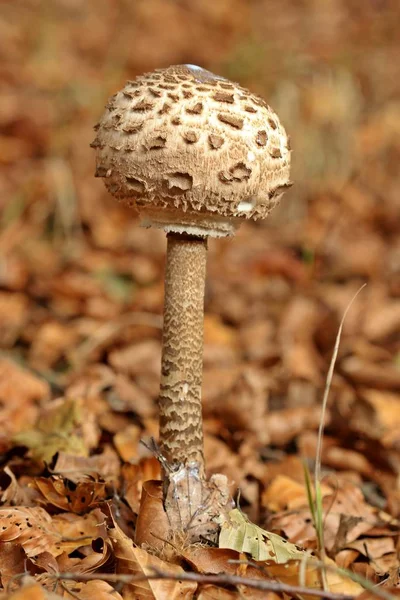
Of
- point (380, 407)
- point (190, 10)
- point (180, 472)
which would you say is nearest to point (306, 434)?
point (380, 407)

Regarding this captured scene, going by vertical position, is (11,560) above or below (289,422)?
below

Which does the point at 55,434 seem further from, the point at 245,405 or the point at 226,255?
the point at 226,255

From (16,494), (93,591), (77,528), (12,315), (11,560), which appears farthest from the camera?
(12,315)

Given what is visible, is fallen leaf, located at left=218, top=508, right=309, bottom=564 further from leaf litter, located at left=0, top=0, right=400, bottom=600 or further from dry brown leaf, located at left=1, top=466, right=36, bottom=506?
dry brown leaf, located at left=1, top=466, right=36, bottom=506

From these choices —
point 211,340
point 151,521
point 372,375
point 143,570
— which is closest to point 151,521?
point 151,521

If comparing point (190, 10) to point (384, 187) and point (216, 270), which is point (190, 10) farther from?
point (216, 270)

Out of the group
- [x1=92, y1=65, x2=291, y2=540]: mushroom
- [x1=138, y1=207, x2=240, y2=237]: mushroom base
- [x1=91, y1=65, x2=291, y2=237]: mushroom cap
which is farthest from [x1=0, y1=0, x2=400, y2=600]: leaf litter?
[x1=91, y1=65, x2=291, y2=237]: mushroom cap
